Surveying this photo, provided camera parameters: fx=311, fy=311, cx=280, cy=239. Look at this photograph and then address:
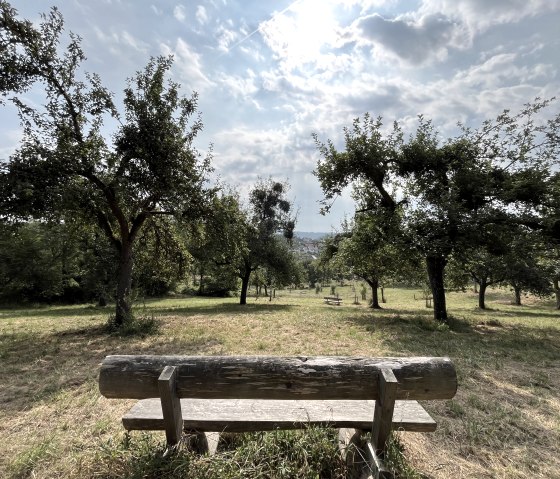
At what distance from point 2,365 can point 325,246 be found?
18.3 meters

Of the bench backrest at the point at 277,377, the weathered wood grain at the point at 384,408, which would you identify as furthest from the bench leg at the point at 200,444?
the weathered wood grain at the point at 384,408

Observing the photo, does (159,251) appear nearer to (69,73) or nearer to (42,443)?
(69,73)

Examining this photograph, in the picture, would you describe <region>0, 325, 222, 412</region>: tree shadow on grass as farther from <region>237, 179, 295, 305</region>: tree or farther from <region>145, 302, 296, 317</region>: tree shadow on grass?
<region>237, 179, 295, 305</region>: tree

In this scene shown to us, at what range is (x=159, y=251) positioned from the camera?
52.1ft

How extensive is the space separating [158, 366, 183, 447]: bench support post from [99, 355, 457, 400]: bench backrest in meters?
0.07

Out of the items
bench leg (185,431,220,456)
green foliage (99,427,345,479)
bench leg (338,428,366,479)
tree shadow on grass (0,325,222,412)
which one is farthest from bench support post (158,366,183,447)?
tree shadow on grass (0,325,222,412)

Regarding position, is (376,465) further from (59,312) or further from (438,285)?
(59,312)

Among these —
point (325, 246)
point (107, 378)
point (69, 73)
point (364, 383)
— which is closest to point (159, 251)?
point (69, 73)

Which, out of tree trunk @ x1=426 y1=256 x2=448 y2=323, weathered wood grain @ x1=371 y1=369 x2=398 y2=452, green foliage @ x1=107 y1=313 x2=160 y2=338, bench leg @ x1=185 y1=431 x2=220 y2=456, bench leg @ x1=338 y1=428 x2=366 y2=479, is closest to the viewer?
weathered wood grain @ x1=371 y1=369 x2=398 y2=452

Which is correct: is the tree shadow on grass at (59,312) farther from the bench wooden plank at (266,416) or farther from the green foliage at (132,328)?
the bench wooden plank at (266,416)

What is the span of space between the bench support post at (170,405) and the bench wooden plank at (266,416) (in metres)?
0.22

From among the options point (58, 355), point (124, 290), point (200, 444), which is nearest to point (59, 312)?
point (124, 290)

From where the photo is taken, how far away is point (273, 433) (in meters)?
3.60

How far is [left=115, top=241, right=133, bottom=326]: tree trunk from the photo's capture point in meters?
12.4
